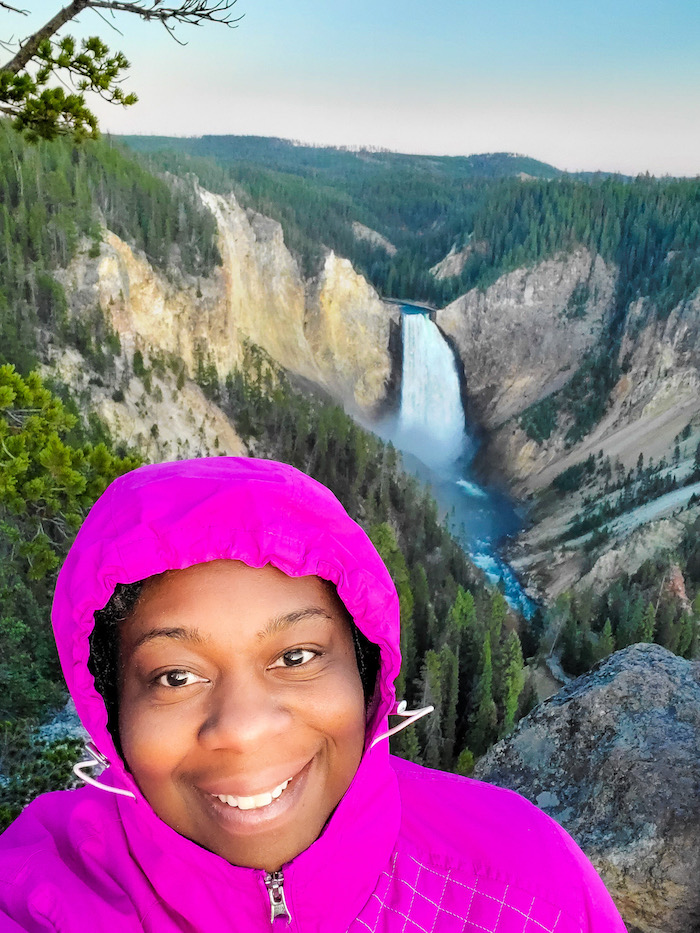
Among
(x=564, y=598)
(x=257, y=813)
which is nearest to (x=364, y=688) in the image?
(x=257, y=813)

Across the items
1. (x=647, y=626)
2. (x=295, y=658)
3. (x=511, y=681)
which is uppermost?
(x=295, y=658)

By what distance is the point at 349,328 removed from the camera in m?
37.3

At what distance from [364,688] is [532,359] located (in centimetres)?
3981

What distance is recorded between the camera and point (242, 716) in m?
0.93

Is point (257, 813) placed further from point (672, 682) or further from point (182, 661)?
point (672, 682)

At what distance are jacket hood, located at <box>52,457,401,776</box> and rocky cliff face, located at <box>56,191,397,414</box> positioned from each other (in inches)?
875

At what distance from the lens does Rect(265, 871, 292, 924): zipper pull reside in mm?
1027

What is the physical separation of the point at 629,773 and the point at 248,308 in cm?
3130

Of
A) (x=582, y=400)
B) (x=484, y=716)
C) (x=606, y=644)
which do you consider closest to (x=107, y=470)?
(x=484, y=716)

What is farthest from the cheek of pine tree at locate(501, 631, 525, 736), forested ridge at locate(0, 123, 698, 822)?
pine tree at locate(501, 631, 525, 736)

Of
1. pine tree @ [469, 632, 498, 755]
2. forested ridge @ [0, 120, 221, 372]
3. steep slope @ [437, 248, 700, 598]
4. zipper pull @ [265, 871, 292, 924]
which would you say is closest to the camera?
zipper pull @ [265, 871, 292, 924]

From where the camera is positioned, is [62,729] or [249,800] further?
[62,729]

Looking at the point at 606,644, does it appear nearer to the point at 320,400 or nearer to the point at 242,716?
the point at 320,400

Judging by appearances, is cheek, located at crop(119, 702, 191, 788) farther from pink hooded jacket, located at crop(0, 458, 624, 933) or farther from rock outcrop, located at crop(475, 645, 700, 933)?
rock outcrop, located at crop(475, 645, 700, 933)
